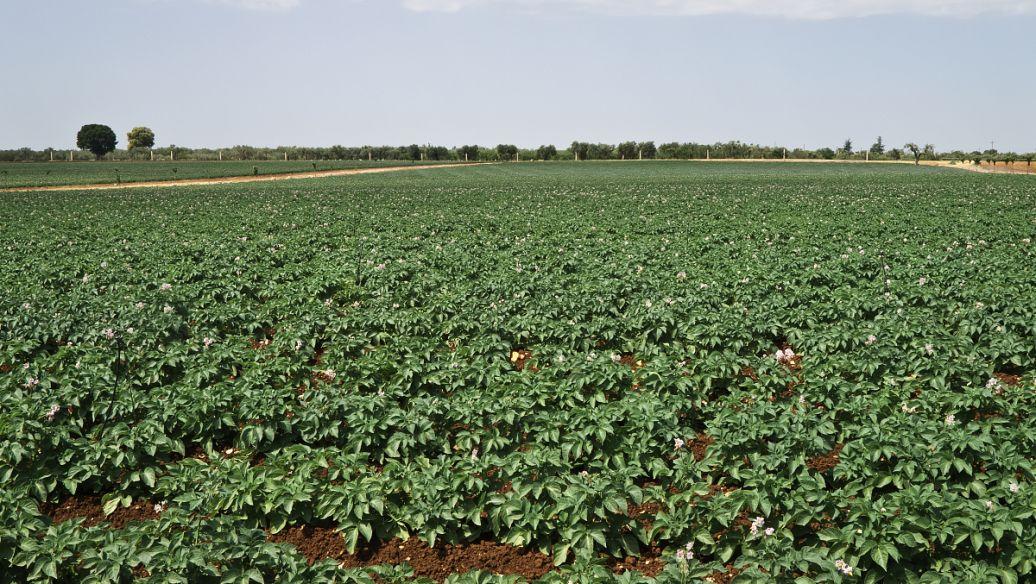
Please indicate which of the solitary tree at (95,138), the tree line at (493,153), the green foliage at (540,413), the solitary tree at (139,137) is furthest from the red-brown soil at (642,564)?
the solitary tree at (139,137)

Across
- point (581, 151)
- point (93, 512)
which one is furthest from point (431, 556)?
point (581, 151)

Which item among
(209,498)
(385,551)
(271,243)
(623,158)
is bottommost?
(385,551)

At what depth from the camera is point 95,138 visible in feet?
390

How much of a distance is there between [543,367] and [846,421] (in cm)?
309

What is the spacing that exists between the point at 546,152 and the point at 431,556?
108582 mm

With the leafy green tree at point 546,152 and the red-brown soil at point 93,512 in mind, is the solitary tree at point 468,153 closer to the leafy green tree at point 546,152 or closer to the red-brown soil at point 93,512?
the leafy green tree at point 546,152

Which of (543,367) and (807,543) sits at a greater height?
(543,367)

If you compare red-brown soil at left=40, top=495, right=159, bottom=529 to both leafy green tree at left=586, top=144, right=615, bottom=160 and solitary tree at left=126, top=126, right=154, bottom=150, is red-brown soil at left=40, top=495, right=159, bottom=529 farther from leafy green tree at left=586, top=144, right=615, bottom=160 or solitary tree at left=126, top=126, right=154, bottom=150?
solitary tree at left=126, top=126, right=154, bottom=150

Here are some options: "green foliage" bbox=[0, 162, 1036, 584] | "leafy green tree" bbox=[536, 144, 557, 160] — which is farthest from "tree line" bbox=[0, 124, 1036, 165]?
"green foliage" bbox=[0, 162, 1036, 584]

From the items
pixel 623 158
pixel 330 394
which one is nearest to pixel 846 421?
pixel 330 394

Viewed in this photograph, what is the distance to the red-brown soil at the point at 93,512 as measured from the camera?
5.78 metres

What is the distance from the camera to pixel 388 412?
6.59 meters

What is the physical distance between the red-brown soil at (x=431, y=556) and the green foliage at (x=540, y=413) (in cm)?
13

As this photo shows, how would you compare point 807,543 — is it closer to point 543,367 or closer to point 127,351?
point 543,367
